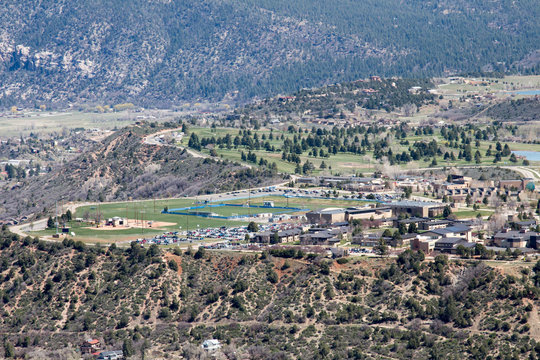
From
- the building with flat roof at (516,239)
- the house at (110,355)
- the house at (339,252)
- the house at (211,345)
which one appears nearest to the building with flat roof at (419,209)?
the building with flat roof at (516,239)

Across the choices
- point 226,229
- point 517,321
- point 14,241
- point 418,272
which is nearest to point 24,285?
point 14,241

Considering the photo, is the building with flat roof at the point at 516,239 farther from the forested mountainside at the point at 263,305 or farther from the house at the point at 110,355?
the house at the point at 110,355

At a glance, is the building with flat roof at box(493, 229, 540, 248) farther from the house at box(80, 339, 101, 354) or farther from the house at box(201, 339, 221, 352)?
the house at box(80, 339, 101, 354)

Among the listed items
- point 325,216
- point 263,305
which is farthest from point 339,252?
point 325,216

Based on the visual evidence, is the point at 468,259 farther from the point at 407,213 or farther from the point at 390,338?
the point at 407,213

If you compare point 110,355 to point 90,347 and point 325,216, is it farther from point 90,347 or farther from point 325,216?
point 325,216

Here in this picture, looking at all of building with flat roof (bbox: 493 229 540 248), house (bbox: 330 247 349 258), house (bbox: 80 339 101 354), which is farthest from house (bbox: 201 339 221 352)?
building with flat roof (bbox: 493 229 540 248)
